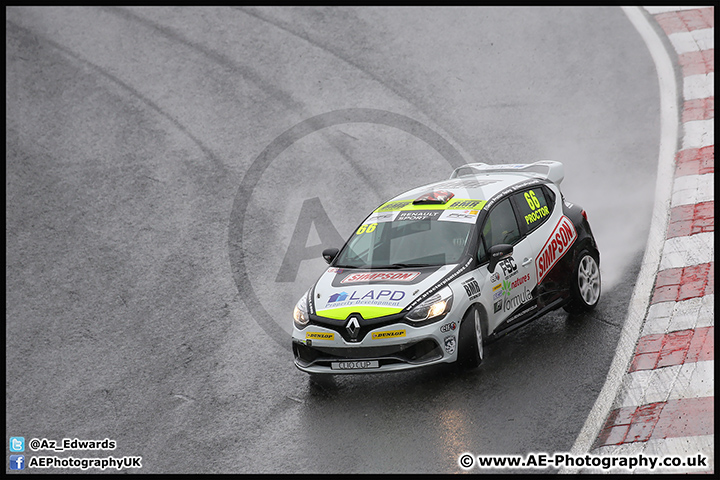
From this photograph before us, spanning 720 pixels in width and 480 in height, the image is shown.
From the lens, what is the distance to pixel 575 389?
7.20 meters

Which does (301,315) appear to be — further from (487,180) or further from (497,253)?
(487,180)

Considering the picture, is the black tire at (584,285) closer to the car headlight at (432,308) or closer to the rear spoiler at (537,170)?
the rear spoiler at (537,170)

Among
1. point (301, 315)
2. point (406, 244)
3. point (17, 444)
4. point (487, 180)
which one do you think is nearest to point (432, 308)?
point (406, 244)

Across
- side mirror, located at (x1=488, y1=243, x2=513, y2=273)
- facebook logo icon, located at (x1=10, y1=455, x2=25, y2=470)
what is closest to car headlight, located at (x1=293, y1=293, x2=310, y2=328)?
side mirror, located at (x1=488, y1=243, x2=513, y2=273)

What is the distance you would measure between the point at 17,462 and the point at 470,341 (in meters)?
4.38

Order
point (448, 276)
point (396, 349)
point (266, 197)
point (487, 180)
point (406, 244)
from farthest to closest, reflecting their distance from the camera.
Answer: point (266, 197)
point (487, 180)
point (406, 244)
point (448, 276)
point (396, 349)

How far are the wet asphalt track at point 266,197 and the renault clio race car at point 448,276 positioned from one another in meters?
0.36

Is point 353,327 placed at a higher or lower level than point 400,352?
higher

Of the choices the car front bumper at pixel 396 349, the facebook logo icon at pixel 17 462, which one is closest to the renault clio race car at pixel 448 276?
the car front bumper at pixel 396 349

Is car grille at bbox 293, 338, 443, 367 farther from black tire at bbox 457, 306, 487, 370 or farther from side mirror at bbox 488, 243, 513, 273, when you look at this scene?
side mirror at bbox 488, 243, 513, 273

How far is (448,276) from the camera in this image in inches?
303

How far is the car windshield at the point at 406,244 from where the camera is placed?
8116 millimetres

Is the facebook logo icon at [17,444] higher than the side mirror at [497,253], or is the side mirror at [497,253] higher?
the side mirror at [497,253]

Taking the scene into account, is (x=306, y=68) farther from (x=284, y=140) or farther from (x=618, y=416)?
(x=618, y=416)
